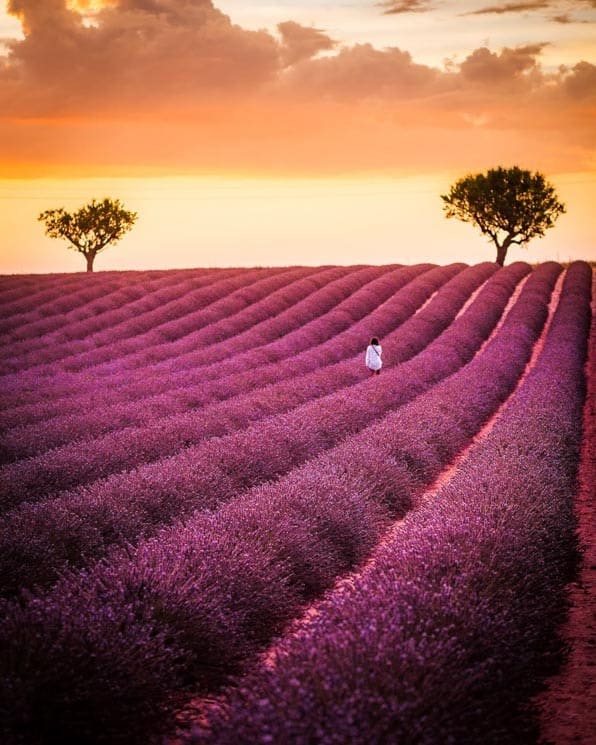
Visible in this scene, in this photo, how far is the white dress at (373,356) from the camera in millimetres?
14148

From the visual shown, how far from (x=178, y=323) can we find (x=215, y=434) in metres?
11.0

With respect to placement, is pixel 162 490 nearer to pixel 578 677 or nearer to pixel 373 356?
pixel 578 677

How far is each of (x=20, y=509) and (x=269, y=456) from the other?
116 inches

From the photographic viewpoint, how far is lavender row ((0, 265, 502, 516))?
6691mm

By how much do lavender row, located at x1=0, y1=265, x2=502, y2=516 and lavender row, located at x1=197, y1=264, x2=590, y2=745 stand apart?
257cm

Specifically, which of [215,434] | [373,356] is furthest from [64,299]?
[215,434]

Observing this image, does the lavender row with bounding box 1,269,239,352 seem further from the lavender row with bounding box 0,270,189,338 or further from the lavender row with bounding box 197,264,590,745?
the lavender row with bounding box 197,264,590,745

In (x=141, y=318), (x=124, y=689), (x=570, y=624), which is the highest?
(x=141, y=318)

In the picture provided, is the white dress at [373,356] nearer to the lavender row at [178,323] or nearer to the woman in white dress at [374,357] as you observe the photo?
the woman in white dress at [374,357]

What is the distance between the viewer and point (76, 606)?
3.62m

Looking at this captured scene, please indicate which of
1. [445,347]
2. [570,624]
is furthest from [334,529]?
[445,347]

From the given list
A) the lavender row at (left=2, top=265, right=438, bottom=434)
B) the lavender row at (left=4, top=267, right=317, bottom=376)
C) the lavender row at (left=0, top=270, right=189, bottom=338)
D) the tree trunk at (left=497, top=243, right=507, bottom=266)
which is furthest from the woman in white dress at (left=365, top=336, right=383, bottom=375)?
the tree trunk at (left=497, top=243, right=507, bottom=266)

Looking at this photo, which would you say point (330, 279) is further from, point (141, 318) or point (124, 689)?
point (124, 689)

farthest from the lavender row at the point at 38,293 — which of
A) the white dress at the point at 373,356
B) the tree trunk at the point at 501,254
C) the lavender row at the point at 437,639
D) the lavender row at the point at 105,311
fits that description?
the tree trunk at the point at 501,254
